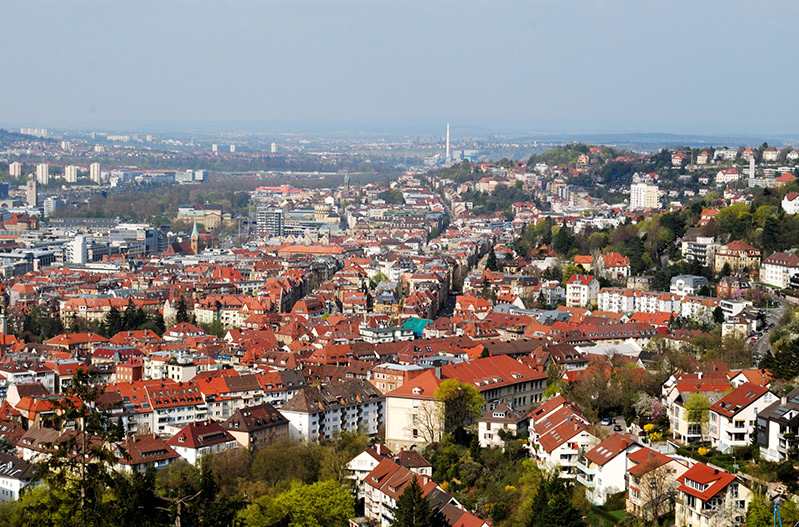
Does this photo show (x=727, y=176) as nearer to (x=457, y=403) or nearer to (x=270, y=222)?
(x=270, y=222)

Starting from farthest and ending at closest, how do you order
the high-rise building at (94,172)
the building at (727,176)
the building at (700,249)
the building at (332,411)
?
the high-rise building at (94,172), the building at (727,176), the building at (700,249), the building at (332,411)

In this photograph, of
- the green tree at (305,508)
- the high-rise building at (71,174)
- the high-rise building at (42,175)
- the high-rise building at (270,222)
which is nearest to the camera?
the green tree at (305,508)

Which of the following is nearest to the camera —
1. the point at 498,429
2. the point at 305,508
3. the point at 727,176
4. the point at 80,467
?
the point at 80,467

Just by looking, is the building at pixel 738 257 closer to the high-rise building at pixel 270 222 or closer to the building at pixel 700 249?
the building at pixel 700 249

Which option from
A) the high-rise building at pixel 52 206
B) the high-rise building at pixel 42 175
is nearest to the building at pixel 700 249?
the high-rise building at pixel 52 206

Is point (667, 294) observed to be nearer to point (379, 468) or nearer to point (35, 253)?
point (379, 468)

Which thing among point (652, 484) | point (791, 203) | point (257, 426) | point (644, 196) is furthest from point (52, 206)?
point (652, 484)
